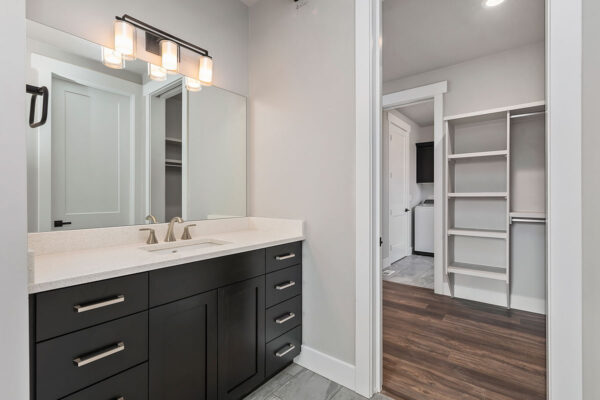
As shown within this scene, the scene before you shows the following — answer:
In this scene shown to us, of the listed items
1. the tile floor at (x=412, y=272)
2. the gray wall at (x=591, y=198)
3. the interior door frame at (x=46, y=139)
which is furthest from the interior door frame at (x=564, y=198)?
the tile floor at (x=412, y=272)

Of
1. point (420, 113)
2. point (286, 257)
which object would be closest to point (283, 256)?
point (286, 257)

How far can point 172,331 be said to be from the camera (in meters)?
1.24

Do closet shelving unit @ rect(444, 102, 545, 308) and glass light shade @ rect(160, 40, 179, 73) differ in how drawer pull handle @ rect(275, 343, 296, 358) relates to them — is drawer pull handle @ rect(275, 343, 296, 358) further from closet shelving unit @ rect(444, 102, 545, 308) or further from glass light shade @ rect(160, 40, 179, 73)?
closet shelving unit @ rect(444, 102, 545, 308)

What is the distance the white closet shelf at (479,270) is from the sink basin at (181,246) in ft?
8.50

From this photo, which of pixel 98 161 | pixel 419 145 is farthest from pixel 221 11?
pixel 419 145

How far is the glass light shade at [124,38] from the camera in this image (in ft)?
5.14

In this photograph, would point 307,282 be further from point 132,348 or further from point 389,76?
point 389,76

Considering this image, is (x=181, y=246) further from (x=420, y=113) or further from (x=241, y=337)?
(x=420, y=113)

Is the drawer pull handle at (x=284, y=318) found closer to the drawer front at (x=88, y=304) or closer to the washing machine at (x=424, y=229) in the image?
the drawer front at (x=88, y=304)

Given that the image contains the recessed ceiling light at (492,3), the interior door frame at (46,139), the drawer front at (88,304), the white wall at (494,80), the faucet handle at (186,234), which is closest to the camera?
the drawer front at (88,304)

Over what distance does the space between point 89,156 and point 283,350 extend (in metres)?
1.63

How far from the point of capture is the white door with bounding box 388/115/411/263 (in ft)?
14.7

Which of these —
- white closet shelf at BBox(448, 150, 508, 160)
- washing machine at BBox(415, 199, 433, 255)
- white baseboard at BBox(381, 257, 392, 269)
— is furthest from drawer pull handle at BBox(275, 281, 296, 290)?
washing machine at BBox(415, 199, 433, 255)

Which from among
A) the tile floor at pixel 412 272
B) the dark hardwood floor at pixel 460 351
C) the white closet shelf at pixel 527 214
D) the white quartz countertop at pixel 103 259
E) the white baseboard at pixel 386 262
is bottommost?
the dark hardwood floor at pixel 460 351
